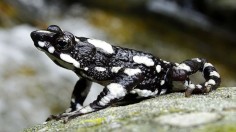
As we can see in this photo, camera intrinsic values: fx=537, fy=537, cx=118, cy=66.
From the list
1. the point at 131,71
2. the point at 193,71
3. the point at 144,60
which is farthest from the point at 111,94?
the point at 193,71

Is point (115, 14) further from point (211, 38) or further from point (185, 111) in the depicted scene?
point (185, 111)

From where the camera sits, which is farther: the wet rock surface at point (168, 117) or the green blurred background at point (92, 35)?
the green blurred background at point (92, 35)

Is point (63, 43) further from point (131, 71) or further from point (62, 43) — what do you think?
point (131, 71)

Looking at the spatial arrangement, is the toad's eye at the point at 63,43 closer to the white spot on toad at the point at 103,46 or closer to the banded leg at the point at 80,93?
the white spot on toad at the point at 103,46

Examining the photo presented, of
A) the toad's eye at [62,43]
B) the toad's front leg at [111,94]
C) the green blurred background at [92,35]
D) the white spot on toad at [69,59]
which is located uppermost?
the green blurred background at [92,35]

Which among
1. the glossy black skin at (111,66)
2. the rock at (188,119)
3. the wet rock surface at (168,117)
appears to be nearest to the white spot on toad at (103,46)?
A: the glossy black skin at (111,66)

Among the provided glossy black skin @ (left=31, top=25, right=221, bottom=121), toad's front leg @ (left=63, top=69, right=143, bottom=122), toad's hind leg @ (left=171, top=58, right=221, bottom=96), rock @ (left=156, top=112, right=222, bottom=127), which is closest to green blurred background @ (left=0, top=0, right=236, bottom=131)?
glossy black skin @ (left=31, top=25, right=221, bottom=121)

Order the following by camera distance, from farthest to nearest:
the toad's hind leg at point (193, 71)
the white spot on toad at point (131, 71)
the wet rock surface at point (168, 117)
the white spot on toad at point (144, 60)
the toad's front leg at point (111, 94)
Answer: the white spot on toad at point (144, 60)
the white spot on toad at point (131, 71)
the toad's hind leg at point (193, 71)
the toad's front leg at point (111, 94)
the wet rock surface at point (168, 117)
